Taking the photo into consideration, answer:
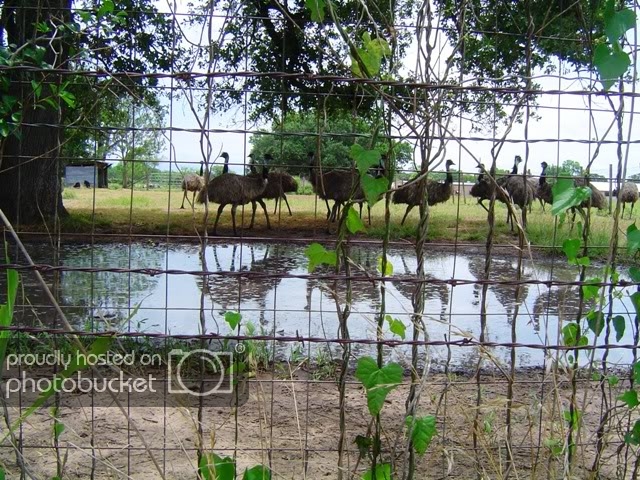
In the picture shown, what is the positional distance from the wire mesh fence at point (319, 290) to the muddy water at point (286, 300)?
0.06 meters

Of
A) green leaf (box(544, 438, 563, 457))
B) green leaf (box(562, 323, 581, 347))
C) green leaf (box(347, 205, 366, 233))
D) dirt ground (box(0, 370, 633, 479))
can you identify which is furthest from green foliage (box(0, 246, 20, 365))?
green leaf (box(562, 323, 581, 347))

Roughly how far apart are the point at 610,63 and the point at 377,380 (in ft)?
4.00

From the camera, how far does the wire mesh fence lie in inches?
76.6

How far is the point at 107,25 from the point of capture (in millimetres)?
3807

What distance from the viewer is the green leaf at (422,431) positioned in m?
1.85

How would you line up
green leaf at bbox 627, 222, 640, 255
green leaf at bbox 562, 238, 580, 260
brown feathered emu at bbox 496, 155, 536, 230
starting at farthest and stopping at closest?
brown feathered emu at bbox 496, 155, 536, 230, green leaf at bbox 562, 238, 580, 260, green leaf at bbox 627, 222, 640, 255

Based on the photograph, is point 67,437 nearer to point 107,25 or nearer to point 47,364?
point 47,364

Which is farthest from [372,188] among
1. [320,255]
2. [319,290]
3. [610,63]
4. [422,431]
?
[319,290]

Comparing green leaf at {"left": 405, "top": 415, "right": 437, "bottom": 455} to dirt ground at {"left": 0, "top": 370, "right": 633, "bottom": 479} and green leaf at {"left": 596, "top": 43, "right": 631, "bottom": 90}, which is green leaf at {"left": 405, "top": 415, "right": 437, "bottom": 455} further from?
green leaf at {"left": 596, "top": 43, "right": 631, "bottom": 90}

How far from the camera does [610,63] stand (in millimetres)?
1942

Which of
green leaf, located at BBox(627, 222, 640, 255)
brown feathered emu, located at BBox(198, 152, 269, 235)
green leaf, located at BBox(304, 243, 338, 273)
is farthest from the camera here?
brown feathered emu, located at BBox(198, 152, 269, 235)

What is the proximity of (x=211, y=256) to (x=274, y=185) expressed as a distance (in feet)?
10.2

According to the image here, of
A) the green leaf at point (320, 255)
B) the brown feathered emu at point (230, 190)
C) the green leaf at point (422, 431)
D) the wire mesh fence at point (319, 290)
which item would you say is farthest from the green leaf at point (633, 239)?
the brown feathered emu at point (230, 190)

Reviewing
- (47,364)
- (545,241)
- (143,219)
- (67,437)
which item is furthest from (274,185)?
(67,437)
